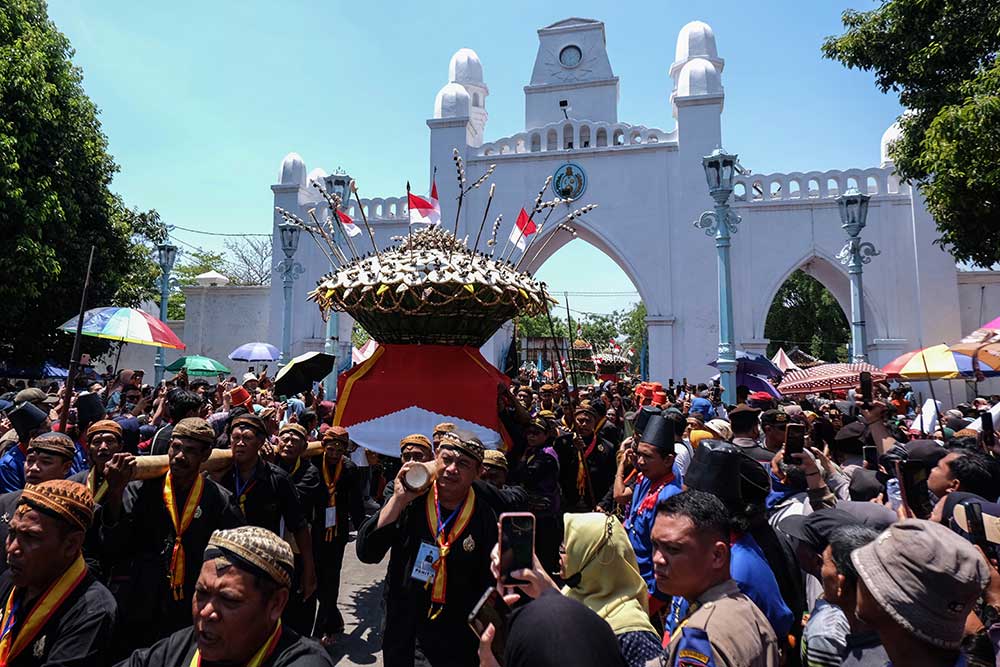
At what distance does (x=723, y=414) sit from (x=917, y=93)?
7.54m

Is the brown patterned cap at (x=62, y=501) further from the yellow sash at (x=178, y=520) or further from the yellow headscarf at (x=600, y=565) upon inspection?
the yellow headscarf at (x=600, y=565)

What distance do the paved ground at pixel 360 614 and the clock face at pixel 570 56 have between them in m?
19.6

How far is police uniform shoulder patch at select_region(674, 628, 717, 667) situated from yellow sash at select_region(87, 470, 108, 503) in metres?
2.81

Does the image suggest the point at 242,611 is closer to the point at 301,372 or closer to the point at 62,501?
the point at 62,501

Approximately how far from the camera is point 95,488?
3.19m

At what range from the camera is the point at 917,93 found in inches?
472

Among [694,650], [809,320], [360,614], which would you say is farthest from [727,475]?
[809,320]

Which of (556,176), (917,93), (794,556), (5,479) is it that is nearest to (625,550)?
(794,556)

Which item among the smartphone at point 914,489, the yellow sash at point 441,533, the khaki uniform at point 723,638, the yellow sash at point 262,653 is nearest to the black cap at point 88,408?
the yellow sash at point 441,533

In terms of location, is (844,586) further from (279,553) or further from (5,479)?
(5,479)

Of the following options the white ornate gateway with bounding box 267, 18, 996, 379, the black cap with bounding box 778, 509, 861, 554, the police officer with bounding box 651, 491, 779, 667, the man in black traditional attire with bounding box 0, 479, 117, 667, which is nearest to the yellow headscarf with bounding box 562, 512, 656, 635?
the police officer with bounding box 651, 491, 779, 667

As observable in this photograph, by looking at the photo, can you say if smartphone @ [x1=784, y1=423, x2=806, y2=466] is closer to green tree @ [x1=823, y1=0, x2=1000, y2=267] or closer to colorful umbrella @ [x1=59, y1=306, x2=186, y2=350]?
colorful umbrella @ [x1=59, y1=306, x2=186, y2=350]

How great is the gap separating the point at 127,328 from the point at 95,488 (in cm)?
486

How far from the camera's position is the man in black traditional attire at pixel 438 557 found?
2.90m
